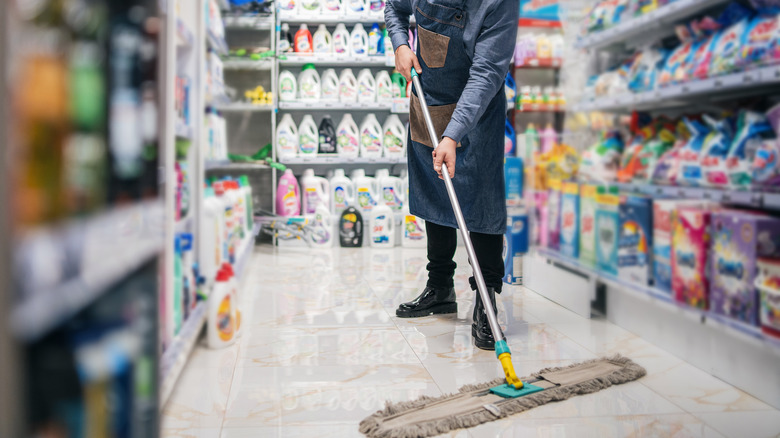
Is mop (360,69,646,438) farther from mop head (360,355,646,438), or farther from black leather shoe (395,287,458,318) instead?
black leather shoe (395,287,458,318)

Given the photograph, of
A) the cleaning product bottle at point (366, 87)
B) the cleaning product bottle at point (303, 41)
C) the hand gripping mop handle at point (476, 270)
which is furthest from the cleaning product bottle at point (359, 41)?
the hand gripping mop handle at point (476, 270)

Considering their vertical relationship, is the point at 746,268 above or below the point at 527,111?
below

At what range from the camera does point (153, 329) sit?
0.59 m

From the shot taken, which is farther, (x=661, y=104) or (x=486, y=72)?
(x=661, y=104)

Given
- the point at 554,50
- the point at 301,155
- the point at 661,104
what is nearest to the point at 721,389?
the point at 661,104

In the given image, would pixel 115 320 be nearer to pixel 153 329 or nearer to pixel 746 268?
pixel 153 329

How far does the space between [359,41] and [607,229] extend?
2977 millimetres

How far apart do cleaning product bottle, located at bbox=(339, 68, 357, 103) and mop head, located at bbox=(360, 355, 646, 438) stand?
349cm

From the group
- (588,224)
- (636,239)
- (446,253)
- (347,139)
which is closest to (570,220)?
(588,224)

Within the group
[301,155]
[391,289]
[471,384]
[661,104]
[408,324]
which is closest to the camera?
[471,384]

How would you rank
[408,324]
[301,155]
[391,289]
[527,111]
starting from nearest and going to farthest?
[408,324] → [391,289] → [527,111] → [301,155]

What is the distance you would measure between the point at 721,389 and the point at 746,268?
1.14 ft

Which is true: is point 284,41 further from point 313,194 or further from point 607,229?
point 607,229

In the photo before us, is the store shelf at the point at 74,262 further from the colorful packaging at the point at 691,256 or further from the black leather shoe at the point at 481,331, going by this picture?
the colorful packaging at the point at 691,256
